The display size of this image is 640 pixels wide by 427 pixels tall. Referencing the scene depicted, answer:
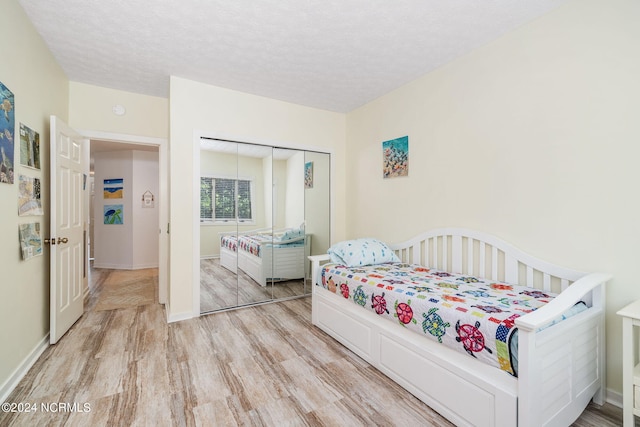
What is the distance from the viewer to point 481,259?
2451 mm

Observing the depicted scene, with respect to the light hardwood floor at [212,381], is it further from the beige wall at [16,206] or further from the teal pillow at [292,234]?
the teal pillow at [292,234]

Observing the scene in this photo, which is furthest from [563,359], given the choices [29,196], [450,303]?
[29,196]

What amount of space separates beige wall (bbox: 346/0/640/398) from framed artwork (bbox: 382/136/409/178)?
0.12 meters

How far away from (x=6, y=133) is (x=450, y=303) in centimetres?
303

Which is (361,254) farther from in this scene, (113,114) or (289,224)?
(113,114)

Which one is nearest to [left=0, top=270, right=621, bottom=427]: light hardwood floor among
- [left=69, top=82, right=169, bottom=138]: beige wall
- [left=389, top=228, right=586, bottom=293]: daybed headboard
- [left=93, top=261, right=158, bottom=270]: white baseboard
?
[left=389, top=228, right=586, bottom=293]: daybed headboard

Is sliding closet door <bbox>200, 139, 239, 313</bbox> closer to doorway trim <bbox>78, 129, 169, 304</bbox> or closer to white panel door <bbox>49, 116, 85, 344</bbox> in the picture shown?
doorway trim <bbox>78, 129, 169, 304</bbox>

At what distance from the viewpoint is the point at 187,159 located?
3.12m

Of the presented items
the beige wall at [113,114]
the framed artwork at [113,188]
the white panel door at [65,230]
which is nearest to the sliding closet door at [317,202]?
the beige wall at [113,114]

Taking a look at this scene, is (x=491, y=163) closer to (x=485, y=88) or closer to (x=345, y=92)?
(x=485, y=88)

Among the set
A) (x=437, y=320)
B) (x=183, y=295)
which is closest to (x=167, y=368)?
(x=183, y=295)

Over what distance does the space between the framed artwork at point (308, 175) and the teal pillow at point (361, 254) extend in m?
1.19

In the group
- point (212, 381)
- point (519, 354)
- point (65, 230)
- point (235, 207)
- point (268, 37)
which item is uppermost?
point (268, 37)

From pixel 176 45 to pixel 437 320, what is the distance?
9.77 feet
